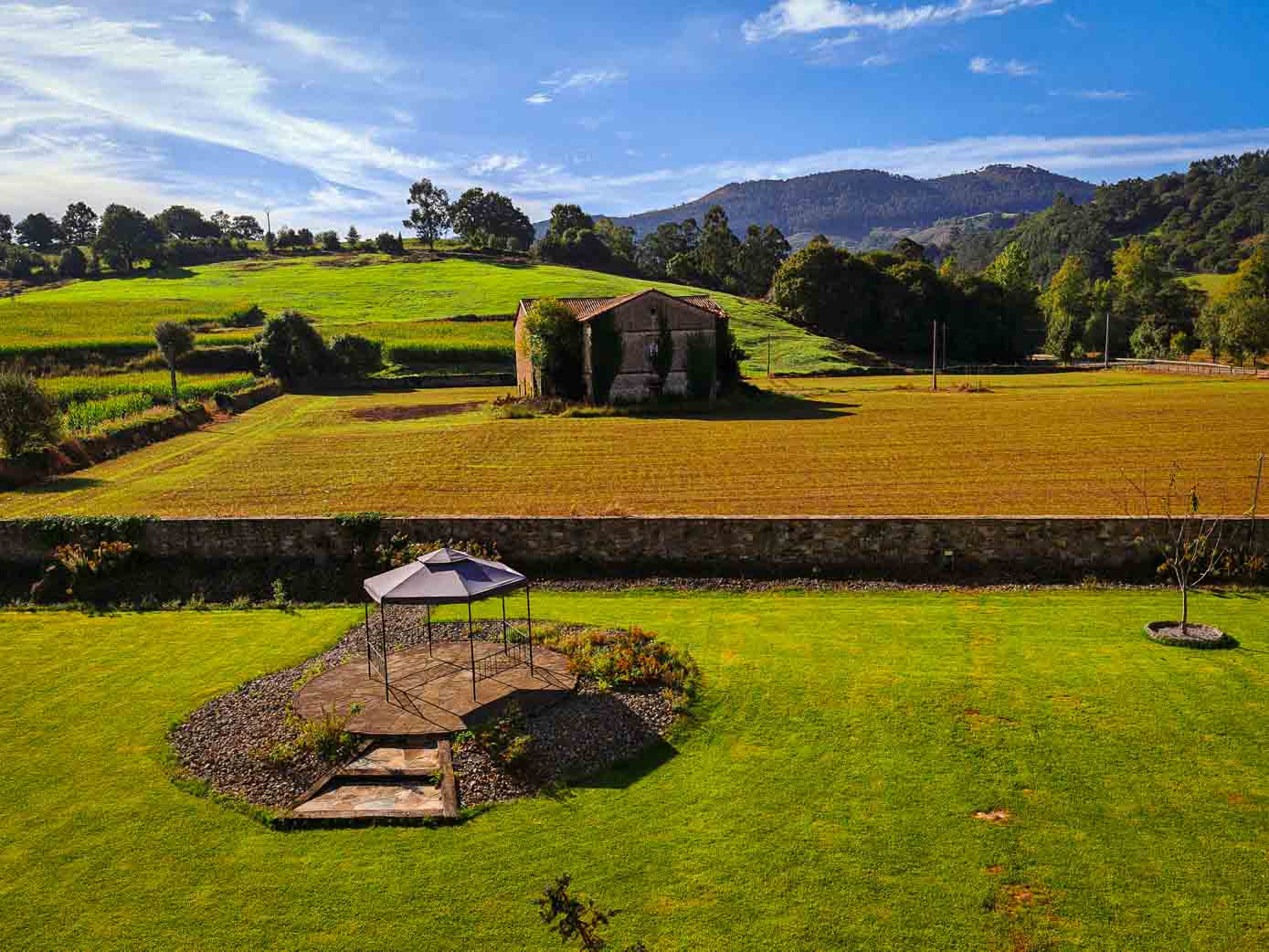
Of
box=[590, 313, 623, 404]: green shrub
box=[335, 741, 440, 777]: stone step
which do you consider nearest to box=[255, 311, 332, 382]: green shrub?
box=[590, 313, 623, 404]: green shrub

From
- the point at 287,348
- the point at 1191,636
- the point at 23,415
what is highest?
the point at 287,348

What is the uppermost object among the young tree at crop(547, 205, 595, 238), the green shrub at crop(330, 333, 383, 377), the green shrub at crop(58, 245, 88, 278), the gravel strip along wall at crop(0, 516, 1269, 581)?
the young tree at crop(547, 205, 595, 238)

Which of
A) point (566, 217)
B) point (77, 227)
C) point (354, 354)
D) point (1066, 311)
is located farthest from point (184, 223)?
point (1066, 311)

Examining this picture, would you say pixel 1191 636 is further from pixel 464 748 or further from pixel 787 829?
pixel 464 748

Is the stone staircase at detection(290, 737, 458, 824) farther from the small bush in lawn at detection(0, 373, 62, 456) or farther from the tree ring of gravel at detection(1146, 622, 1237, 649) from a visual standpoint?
the small bush in lawn at detection(0, 373, 62, 456)

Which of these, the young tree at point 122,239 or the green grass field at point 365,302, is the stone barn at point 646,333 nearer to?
the green grass field at point 365,302

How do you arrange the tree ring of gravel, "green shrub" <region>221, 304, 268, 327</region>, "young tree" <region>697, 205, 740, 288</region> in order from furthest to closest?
1. "young tree" <region>697, 205, 740, 288</region>
2. "green shrub" <region>221, 304, 268, 327</region>
3. the tree ring of gravel

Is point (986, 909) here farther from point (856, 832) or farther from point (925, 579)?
point (925, 579)
